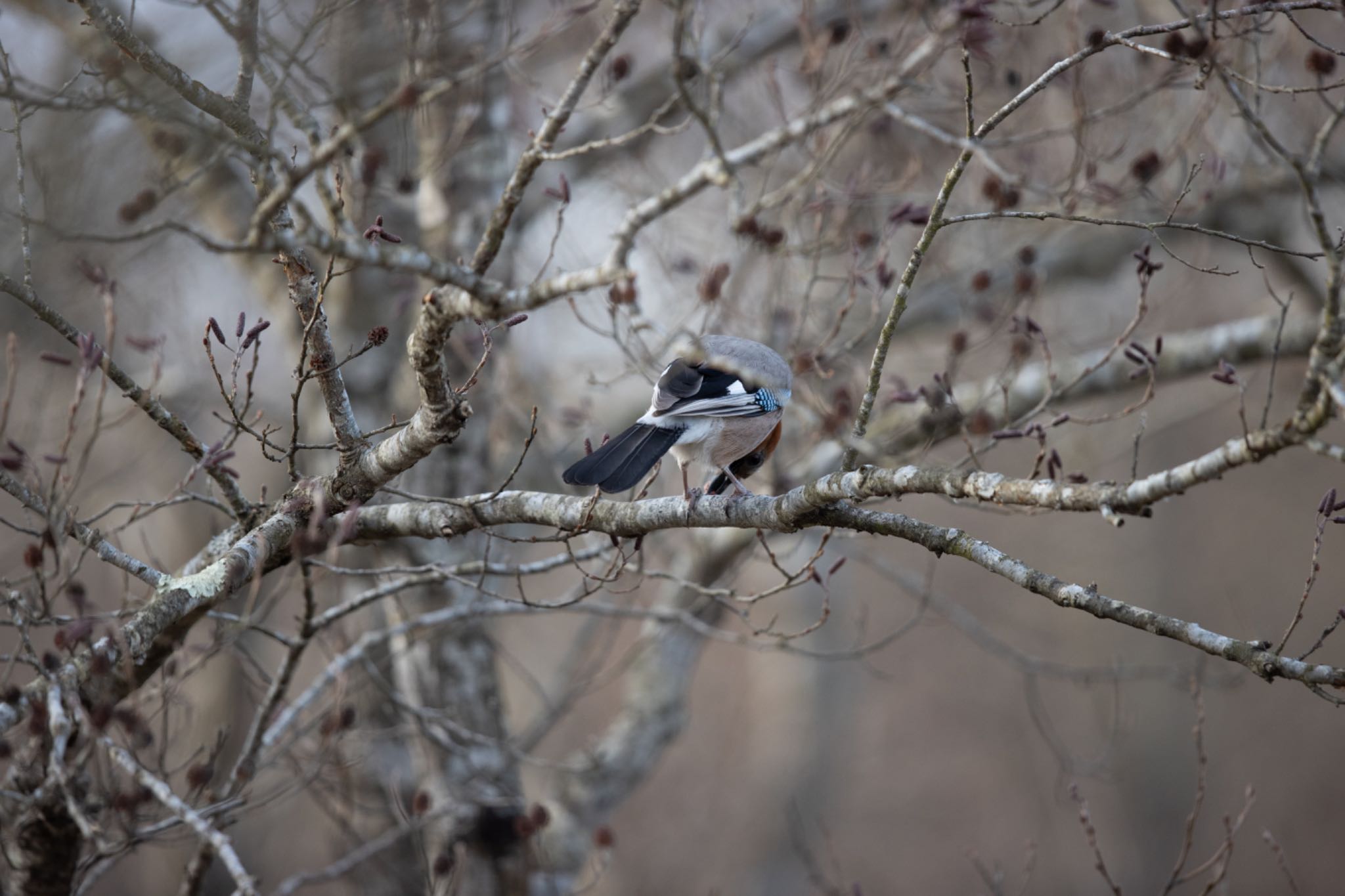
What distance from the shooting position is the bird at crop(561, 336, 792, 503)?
10.9ft

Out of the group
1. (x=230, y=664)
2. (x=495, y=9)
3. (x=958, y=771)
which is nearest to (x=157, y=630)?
(x=495, y=9)

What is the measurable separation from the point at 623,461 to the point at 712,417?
2.08ft

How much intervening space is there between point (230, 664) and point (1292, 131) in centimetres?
920

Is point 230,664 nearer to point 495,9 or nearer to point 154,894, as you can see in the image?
point 154,894

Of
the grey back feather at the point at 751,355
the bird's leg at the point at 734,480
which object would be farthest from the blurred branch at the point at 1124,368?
the bird's leg at the point at 734,480

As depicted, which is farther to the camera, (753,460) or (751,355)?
(753,460)

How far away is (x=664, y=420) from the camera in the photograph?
3580mm

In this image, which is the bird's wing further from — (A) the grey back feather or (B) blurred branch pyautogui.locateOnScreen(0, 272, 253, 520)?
(B) blurred branch pyautogui.locateOnScreen(0, 272, 253, 520)

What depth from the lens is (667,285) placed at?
638 centimetres

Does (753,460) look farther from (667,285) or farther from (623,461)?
(667,285)

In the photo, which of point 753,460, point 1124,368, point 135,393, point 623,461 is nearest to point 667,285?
point 753,460

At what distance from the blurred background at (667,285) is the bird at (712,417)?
0.23 meters

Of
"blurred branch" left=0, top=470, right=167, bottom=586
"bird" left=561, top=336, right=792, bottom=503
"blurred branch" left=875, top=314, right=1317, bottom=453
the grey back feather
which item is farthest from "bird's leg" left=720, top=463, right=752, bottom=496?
"blurred branch" left=0, top=470, right=167, bottom=586

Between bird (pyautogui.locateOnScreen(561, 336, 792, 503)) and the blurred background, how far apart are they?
0.76 feet
